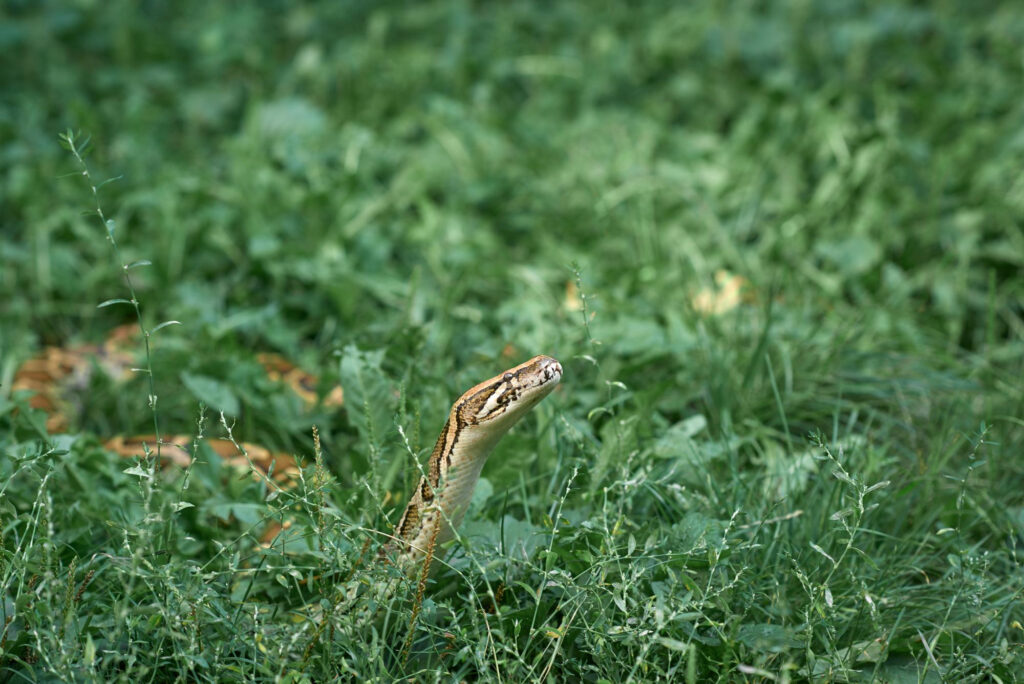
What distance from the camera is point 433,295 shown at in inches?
149

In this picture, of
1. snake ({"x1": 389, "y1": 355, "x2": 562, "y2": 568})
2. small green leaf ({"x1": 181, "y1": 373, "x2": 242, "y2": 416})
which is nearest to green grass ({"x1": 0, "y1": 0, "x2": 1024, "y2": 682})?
small green leaf ({"x1": 181, "y1": 373, "x2": 242, "y2": 416})

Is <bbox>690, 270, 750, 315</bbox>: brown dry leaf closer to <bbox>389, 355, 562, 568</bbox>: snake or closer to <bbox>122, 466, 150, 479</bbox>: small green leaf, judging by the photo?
<bbox>389, 355, 562, 568</bbox>: snake

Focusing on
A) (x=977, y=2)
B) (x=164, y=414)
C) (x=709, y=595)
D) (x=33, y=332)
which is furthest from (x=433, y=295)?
(x=977, y=2)

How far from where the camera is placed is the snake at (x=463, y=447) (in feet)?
7.05

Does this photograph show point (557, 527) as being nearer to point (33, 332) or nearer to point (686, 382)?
point (686, 382)

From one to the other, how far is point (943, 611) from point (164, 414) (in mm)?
2443

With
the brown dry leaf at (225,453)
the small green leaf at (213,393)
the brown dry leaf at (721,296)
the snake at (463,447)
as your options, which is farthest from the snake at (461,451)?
the brown dry leaf at (721,296)

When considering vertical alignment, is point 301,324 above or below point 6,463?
below

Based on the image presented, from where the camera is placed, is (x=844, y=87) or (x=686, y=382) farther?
(x=844, y=87)

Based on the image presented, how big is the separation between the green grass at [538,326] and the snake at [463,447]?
0.11 m

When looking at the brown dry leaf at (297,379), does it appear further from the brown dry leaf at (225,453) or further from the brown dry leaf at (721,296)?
the brown dry leaf at (721,296)

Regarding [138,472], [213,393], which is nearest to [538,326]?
[213,393]

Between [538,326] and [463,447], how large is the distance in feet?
3.93

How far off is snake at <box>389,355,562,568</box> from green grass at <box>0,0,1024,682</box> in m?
0.11
